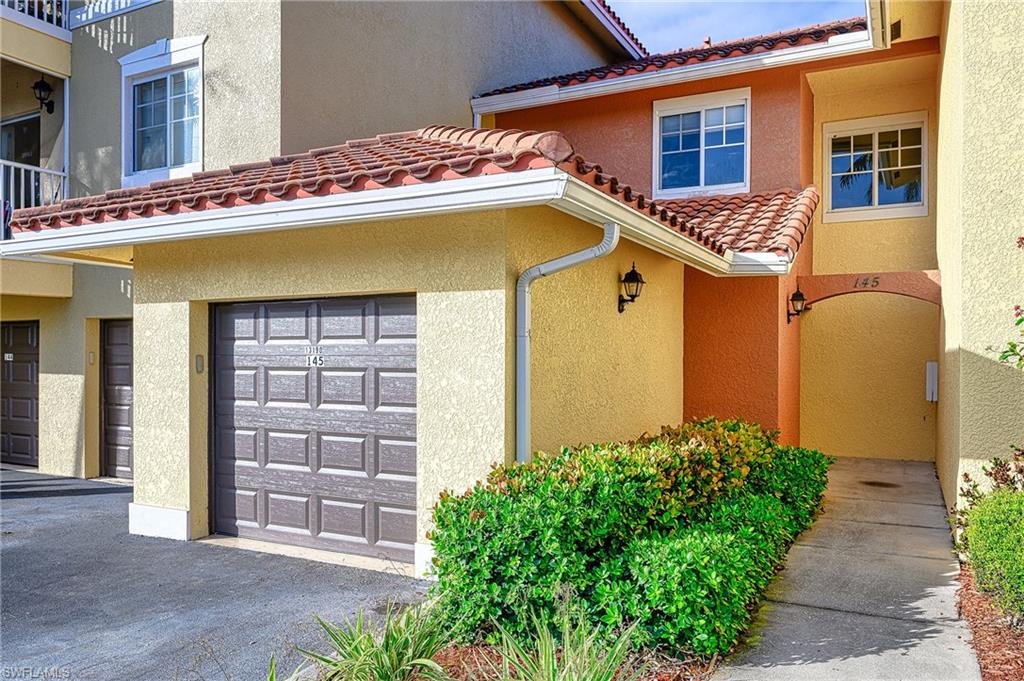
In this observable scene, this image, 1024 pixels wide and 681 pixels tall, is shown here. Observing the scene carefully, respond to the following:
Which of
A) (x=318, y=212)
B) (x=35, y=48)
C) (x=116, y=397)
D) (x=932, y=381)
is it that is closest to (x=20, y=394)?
(x=116, y=397)

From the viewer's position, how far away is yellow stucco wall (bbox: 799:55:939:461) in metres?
13.0

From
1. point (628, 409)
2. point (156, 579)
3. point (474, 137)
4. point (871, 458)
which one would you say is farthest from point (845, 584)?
point (871, 458)

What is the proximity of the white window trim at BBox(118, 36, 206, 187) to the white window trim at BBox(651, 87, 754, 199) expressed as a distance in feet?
24.0

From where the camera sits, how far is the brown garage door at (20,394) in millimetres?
13375

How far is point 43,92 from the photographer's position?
41.8 ft

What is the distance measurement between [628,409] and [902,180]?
8.10 m

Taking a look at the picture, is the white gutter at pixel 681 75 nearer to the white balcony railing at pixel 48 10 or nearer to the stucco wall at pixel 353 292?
the stucco wall at pixel 353 292

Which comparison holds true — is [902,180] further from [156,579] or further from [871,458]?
[156,579]

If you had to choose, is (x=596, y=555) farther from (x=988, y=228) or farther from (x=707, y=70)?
(x=707, y=70)

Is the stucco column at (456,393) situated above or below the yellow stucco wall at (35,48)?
below

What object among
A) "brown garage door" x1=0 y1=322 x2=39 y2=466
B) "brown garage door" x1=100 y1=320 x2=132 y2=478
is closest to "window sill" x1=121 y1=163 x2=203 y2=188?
"brown garage door" x1=100 y1=320 x2=132 y2=478

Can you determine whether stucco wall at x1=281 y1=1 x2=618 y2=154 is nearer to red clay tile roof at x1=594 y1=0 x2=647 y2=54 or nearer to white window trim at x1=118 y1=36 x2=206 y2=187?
white window trim at x1=118 y1=36 x2=206 y2=187

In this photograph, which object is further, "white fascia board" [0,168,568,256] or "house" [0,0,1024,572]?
"house" [0,0,1024,572]

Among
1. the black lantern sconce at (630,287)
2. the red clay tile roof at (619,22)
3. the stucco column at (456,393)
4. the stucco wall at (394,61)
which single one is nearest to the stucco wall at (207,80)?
the stucco wall at (394,61)
